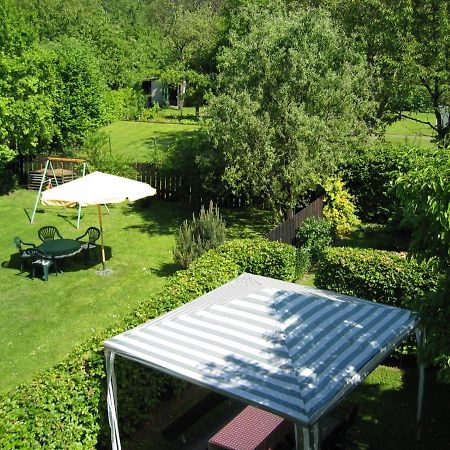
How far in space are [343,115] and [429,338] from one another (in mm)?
11558

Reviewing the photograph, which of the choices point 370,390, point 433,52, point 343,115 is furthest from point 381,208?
point 370,390

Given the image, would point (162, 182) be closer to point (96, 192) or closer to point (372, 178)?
point (96, 192)

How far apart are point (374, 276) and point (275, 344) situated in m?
4.43

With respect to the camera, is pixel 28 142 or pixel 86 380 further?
pixel 28 142

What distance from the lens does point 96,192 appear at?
14.2 metres

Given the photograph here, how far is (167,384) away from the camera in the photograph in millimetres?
9375

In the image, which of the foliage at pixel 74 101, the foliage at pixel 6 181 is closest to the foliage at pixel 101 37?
the foliage at pixel 74 101

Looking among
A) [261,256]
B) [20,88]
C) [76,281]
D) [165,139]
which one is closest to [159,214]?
[76,281]

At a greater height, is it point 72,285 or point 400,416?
point 72,285

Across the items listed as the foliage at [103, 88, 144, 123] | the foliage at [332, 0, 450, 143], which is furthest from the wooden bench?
the foliage at [103, 88, 144, 123]

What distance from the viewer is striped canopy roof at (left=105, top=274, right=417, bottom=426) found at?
6.04m

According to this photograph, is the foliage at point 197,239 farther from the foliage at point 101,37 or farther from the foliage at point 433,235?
the foliage at point 101,37

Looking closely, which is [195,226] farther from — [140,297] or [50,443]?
[50,443]

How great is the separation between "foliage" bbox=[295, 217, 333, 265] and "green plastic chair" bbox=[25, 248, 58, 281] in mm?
7079
